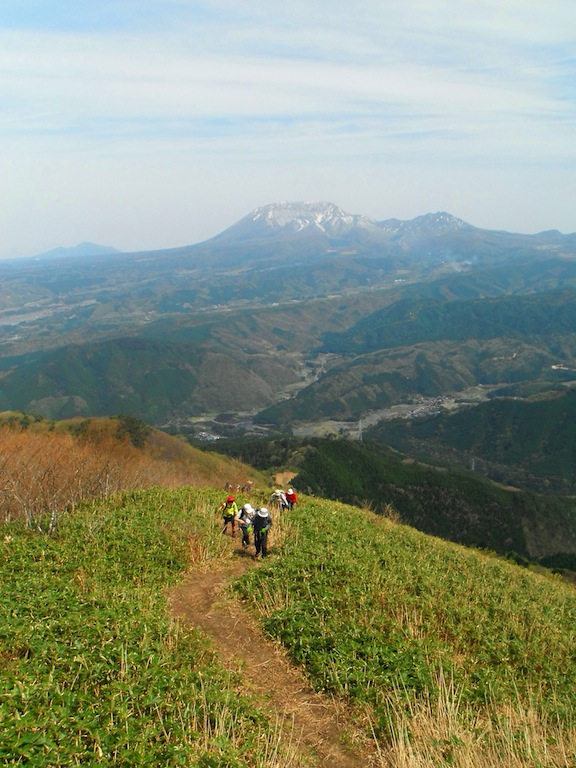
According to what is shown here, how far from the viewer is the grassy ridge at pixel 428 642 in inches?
333

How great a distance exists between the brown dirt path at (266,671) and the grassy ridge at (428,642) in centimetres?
38

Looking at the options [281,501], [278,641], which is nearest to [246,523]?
[281,501]

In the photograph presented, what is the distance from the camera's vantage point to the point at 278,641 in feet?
36.6

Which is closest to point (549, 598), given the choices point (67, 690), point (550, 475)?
point (67, 690)

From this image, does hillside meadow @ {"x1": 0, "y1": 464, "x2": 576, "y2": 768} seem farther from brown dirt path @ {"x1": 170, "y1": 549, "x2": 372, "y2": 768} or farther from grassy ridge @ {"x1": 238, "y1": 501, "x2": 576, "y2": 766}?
brown dirt path @ {"x1": 170, "y1": 549, "x2": 372, "y2": 768}

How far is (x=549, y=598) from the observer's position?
17266 mm

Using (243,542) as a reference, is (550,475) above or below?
below

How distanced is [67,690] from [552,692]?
934 centimetres

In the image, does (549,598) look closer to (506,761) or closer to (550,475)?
(506,761)

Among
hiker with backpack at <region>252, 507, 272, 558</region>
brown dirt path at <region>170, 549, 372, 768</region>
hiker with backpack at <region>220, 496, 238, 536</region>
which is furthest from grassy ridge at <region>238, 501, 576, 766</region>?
hiker with backpack at <region>220, 496, 238, 536</region>

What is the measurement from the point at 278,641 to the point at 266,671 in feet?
3.01

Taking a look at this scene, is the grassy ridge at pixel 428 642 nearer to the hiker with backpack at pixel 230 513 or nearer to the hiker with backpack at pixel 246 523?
the hiker with backpack at pixel 246 523

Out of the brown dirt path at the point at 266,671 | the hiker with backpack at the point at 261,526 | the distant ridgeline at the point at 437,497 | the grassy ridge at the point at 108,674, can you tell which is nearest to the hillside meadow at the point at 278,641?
the grassy ridge at the point at 108,674

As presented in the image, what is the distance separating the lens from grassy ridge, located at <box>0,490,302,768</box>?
6.86 m
